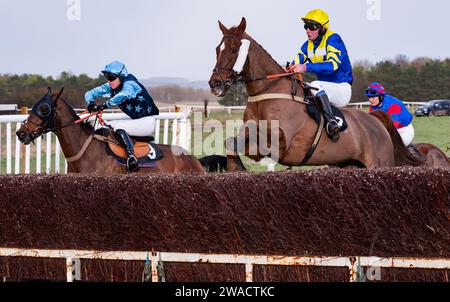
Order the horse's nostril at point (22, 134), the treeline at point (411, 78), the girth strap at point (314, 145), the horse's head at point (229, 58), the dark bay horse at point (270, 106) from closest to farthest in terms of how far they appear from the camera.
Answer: the horse's head at point (229, 58)
the dark bay horse at point (270, 106)
the girth strap at point (314, 145)
the horse's nostril at point (22, 134)
the treeline at point (411, 78)

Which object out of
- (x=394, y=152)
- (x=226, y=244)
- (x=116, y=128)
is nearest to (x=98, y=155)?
(x=116, y=128)

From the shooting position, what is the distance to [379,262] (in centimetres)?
459

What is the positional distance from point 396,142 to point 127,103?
8.91 feet

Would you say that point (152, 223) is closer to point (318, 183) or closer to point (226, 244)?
point (226, 244)

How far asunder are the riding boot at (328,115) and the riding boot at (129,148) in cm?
184

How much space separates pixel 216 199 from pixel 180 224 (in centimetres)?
26

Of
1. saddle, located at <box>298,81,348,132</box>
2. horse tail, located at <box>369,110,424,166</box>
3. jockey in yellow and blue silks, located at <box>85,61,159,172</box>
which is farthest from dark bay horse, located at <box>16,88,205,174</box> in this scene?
horse tail, located at <box>369,110,424,166</box>

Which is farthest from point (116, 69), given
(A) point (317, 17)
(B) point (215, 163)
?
(A) point (317, 17)

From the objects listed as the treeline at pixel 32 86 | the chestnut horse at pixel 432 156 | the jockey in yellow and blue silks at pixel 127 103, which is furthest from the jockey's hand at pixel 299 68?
the treeline at pixel 32 86

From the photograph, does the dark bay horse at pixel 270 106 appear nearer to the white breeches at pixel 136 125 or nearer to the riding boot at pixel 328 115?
the riding boot at pixel 328 115

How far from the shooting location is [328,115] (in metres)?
7.58

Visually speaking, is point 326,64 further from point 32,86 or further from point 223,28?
point 32,86

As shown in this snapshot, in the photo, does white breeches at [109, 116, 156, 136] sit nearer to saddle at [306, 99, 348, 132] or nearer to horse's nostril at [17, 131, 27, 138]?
horse's nostril at [17, 131, 27, 138]

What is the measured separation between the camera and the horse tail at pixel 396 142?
863 centimetres
